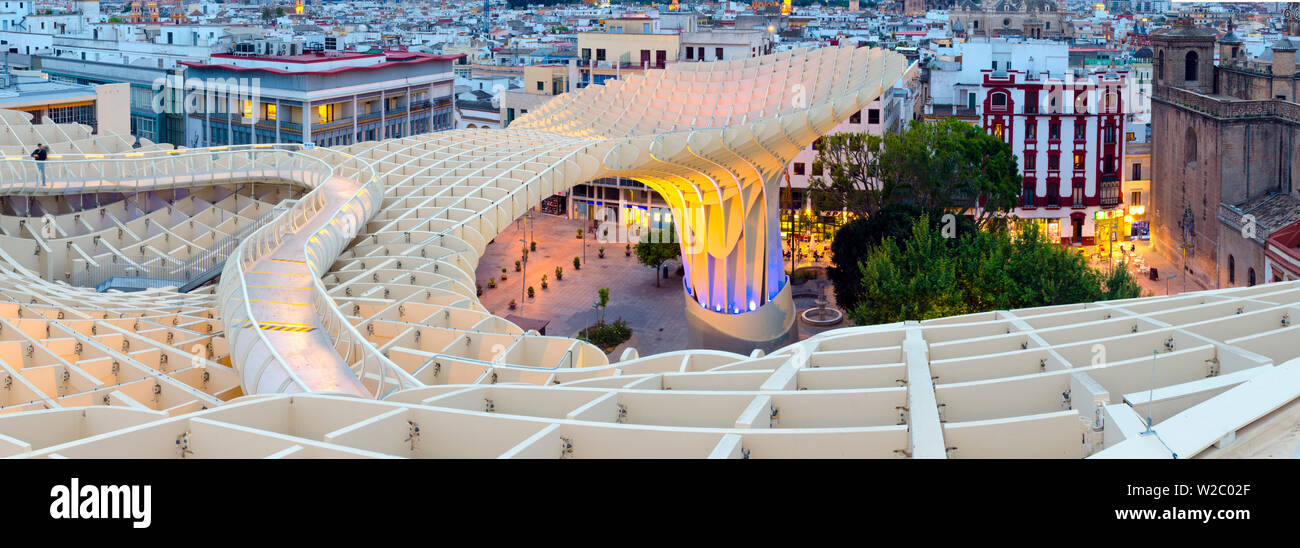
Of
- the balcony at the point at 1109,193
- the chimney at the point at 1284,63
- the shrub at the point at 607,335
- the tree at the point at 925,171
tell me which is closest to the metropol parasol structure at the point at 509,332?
the shrub at the point at 607,335

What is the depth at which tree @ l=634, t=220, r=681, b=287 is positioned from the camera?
189 ft

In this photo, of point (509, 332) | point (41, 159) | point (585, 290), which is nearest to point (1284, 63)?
point (585, 290)

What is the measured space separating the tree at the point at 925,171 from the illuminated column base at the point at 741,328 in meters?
8.12

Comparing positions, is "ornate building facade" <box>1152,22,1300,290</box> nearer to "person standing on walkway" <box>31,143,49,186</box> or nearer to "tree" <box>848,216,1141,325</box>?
"tree" <box>848,216,1141,325</box>

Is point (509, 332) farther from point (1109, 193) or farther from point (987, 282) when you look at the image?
point (1109, 193)

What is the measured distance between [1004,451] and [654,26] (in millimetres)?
75947

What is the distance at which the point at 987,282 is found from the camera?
117 ft

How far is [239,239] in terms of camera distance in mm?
33781

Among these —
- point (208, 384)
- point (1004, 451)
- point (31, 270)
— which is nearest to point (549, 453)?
point (1004, 451)

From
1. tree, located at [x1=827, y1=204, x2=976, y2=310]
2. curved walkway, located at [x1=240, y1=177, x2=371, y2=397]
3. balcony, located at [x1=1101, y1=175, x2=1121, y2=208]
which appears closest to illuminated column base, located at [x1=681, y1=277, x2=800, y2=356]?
tree, located at [x1=827, y1=204, x2=976, y2=310]

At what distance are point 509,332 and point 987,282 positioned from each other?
17046 mm

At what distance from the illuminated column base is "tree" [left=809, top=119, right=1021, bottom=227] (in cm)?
812

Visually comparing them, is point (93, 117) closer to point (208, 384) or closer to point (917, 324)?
point (208, 384)
